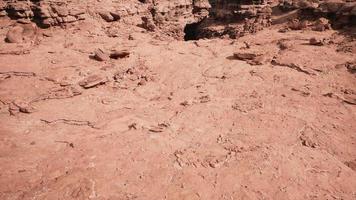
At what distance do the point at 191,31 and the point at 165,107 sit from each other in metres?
5.97

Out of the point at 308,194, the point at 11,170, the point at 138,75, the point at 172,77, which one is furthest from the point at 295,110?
the point at 11,170

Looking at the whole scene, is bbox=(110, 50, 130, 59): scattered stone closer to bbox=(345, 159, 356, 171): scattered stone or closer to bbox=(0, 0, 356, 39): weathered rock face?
bbox=(0, 0, 356, 39): weathered rock face

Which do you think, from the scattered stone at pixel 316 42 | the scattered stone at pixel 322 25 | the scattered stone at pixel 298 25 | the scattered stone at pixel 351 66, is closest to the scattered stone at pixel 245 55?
the scattered stone at pixel 316 42

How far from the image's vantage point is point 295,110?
16.1ft

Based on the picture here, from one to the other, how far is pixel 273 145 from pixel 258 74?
2396mm

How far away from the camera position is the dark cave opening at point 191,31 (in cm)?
1030

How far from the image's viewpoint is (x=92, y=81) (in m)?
5.45

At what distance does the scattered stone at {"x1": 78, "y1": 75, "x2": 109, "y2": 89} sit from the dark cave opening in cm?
525

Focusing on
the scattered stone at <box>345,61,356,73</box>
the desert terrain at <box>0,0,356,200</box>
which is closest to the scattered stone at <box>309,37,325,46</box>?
the desert terrain at <box>0,0,356,200</box>

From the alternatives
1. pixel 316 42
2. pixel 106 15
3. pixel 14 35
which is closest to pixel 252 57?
pixel 316 42

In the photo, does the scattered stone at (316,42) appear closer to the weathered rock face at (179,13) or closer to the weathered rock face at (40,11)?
the weathered rock face at (179,13)

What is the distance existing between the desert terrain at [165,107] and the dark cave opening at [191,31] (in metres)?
1.67

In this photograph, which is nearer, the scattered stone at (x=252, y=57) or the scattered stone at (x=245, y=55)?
the scattered stone at (x=252, y=57)

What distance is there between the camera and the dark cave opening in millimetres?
10297
